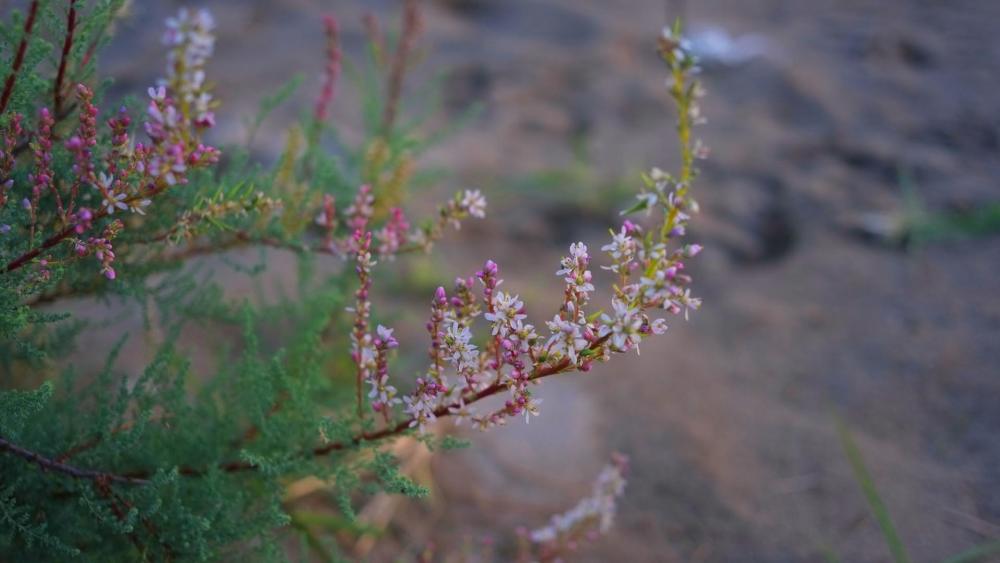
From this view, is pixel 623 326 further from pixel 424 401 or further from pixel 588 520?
pixel 588 520

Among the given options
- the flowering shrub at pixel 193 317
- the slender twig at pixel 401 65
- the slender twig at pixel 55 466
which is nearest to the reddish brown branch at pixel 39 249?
the flowering shrub at pixel 193 317

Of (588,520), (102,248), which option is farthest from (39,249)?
(588,520)

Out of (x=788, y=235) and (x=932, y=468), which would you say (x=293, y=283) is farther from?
(x=932, y=468)

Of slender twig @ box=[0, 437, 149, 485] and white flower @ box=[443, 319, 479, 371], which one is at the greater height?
white flower @ box=[443, 319, 479, 371]

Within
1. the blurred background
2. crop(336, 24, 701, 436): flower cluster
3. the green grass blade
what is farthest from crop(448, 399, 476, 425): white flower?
the green grass blade

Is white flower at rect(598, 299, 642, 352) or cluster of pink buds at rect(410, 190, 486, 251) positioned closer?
white flower at rect(598, 299, 642, 352)

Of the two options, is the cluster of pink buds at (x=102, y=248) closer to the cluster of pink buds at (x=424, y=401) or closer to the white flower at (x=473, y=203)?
the cluster of pink buds at (x=424, y=401)

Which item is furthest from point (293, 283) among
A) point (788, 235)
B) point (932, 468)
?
point (932, 468)

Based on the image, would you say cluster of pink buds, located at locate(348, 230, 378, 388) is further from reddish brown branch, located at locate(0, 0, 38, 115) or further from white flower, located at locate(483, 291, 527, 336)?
reddish brown branch, located at locate(0, 0, 38, 115)

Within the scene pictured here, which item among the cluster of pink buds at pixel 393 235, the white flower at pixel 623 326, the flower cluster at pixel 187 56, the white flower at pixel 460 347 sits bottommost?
the white flower at pixel 460 347
